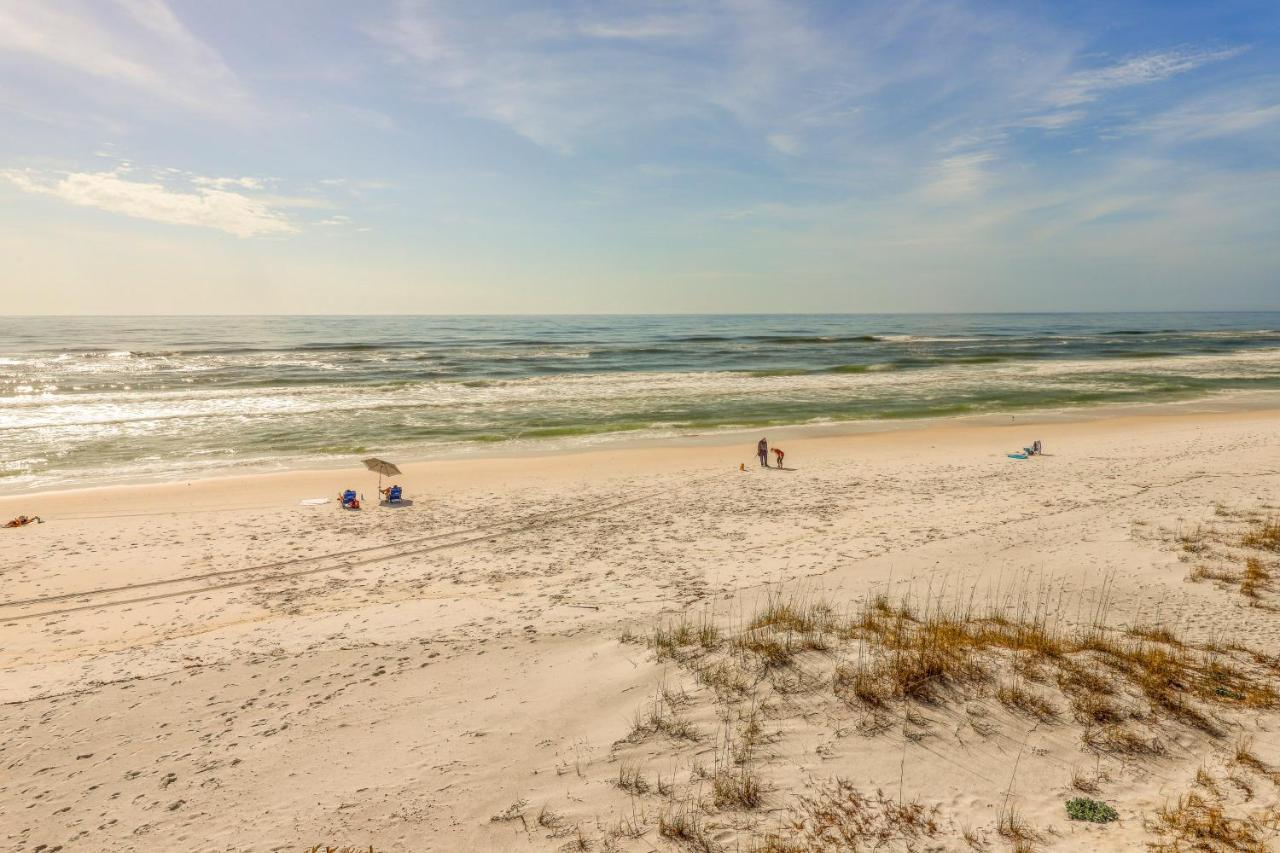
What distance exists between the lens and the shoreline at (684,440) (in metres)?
18.3

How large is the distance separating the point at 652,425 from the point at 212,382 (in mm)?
32983

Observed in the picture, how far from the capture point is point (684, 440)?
24125 millimetres

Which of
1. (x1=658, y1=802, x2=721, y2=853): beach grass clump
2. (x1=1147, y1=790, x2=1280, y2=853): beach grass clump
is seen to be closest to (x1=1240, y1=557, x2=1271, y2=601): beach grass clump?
(x1=1147, y1=790, x2=1280, y2=853): beach grass clump

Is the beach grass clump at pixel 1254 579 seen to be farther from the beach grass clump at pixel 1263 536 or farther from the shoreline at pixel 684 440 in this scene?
the shoreline at pixel 684 440

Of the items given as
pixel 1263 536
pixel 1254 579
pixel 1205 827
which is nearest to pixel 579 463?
pixel 1254 579

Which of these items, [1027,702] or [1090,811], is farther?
[1027,702]

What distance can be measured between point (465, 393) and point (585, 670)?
31938mm

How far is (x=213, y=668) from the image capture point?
7840mm

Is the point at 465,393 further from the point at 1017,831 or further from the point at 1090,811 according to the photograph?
the point at 1090,811

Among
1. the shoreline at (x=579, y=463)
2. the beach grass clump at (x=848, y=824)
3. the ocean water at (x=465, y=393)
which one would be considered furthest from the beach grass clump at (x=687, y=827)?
the ocean water at (x=465, y=393)

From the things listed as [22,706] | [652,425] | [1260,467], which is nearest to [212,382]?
[652,425]

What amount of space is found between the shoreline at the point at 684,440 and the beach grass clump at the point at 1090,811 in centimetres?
1764

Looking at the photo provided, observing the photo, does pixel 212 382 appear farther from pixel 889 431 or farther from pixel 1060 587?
pixel 1060 587

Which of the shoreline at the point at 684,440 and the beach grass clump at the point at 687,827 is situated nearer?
the beach grass clump at the point at 687,827
